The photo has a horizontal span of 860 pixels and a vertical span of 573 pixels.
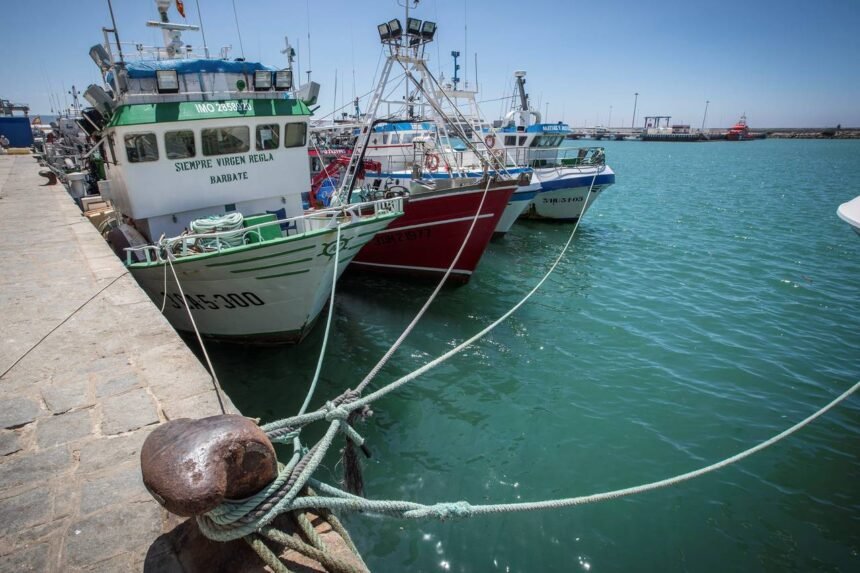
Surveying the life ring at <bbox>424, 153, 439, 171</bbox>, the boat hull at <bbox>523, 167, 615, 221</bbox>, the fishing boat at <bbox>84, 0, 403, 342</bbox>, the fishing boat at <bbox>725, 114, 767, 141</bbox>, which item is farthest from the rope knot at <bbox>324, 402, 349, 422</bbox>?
the fishing boat at <bbox>725, 114, 767, 141</bbox>

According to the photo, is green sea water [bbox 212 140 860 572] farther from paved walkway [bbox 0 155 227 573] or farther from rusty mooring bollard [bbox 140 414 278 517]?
rusty mooring bollard [bbox 140 414 278 517]

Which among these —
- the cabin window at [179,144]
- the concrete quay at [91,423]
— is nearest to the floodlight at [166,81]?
the cabin window at [179,144]

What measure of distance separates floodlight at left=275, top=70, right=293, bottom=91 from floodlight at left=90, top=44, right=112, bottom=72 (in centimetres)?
258

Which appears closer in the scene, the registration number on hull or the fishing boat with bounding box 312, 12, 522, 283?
the registration number on hull

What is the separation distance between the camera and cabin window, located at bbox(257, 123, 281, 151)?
8148 millimetres

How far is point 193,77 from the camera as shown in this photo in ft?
25.1

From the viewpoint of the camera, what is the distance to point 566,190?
19.4 meters

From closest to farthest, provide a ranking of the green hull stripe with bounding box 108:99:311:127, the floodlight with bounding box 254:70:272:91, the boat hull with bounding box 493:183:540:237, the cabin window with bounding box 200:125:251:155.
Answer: the green hull stripe with bounding box 108:99:311:127 < the cabin window with bounding box 200:125:251:155 < the floodlight with bounding box 254:70:272:91 < the boat hull with bounding box 493:183:540:237

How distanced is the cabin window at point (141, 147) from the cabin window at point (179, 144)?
183mm

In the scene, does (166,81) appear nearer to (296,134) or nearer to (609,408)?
(296,134)

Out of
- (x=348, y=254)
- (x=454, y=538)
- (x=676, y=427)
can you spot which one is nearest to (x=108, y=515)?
(x=454, y=538)

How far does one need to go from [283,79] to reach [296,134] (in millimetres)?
961

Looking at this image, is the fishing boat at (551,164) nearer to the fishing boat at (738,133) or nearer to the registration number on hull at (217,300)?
the registration number on hull at (217,300)

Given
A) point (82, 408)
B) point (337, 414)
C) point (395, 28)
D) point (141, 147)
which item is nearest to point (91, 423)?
point (82, 408)
